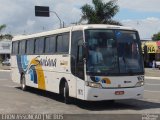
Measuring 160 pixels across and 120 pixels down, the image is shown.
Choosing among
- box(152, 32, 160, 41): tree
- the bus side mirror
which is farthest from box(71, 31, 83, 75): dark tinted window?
box(152, 32, 160, 41): tree

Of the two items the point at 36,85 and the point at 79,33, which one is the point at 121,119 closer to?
the point at 79,33

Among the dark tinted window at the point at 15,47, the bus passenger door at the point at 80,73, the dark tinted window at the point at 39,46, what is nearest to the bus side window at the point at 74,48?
the bus passenger door at the point at 80,73

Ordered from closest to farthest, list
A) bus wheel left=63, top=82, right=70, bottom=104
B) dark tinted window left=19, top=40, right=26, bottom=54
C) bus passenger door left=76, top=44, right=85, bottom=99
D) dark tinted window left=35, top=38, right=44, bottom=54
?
1. bus passenger door left=76, top=44, right=85, bottom=99
2. bus wheel left=63, top=82, right=70, bottom=104
3. dark tinted window left=35, top=38, right=44, bottom=54
4. dark tinted window left=19, top=40, right=26, bottom=54

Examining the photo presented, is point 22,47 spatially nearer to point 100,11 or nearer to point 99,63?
point 99,63

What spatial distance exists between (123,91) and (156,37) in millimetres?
106496

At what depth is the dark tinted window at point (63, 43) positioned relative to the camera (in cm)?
1720

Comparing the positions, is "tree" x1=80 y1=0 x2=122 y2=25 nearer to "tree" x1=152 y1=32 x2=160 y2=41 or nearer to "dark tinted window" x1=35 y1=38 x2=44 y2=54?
"dark tinted window" x1=35 y1=38 x2=44 y2=54

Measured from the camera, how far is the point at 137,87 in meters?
15.7

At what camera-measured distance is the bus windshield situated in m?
15.3

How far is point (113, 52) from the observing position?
51.1 feet

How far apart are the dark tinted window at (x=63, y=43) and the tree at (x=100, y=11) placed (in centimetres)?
3958

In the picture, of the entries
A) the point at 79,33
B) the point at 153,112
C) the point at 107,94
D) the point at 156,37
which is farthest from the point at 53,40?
the point at 156,37

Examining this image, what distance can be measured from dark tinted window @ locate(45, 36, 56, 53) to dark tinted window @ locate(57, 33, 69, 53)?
2.04 ft

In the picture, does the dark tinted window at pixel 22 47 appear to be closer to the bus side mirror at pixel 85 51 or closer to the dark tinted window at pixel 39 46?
the dark tinted window at pixel 39 46
